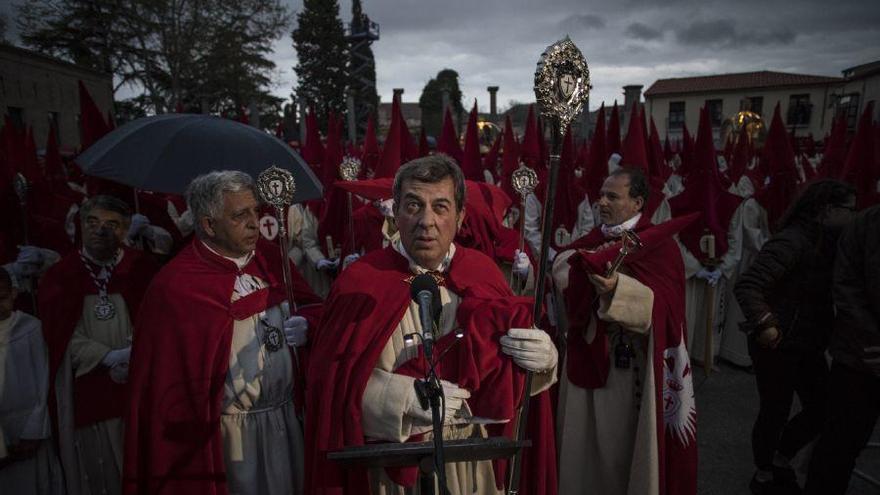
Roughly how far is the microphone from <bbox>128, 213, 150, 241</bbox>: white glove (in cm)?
335

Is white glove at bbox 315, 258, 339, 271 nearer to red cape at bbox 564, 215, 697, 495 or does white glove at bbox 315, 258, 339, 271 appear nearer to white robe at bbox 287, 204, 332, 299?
white robe at bbox 287, 204, 332, 299

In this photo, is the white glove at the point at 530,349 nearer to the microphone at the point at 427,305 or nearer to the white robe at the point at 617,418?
the microphone at the point at 427,305

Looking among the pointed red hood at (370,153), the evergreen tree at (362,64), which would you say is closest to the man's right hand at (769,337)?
the pointed red hood at (370,153)

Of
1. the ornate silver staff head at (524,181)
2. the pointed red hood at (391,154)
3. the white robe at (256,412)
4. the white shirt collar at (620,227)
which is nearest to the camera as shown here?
the white robe at (256,412)

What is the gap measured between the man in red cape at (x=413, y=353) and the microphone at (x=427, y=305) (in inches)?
25.4

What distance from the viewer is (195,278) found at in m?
2.58

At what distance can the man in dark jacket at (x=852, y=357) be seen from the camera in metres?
2.88

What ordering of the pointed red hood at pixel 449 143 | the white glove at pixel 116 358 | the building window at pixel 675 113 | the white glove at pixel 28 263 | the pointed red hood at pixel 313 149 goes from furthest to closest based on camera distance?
the building window at pixel 675 113, the pointed red hood at pixel 313 149, the pointed red hood at pixel 449 143, the white glove at pixel 28 263, the white glove at pixel 116 358

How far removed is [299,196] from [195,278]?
0.92 m

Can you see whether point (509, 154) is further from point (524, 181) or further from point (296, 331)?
point (296, 331)

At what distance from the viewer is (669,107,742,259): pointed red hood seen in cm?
612

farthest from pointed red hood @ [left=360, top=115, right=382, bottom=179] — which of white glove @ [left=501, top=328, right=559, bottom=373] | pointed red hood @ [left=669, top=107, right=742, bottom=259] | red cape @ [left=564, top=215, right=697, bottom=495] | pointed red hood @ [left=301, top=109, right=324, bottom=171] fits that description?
white glove @ [left=501, top=328, right=559, bottom=373]

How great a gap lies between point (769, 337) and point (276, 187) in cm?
324

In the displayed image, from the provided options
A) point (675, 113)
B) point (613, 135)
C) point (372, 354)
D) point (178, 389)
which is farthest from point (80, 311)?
point (675, 113)
